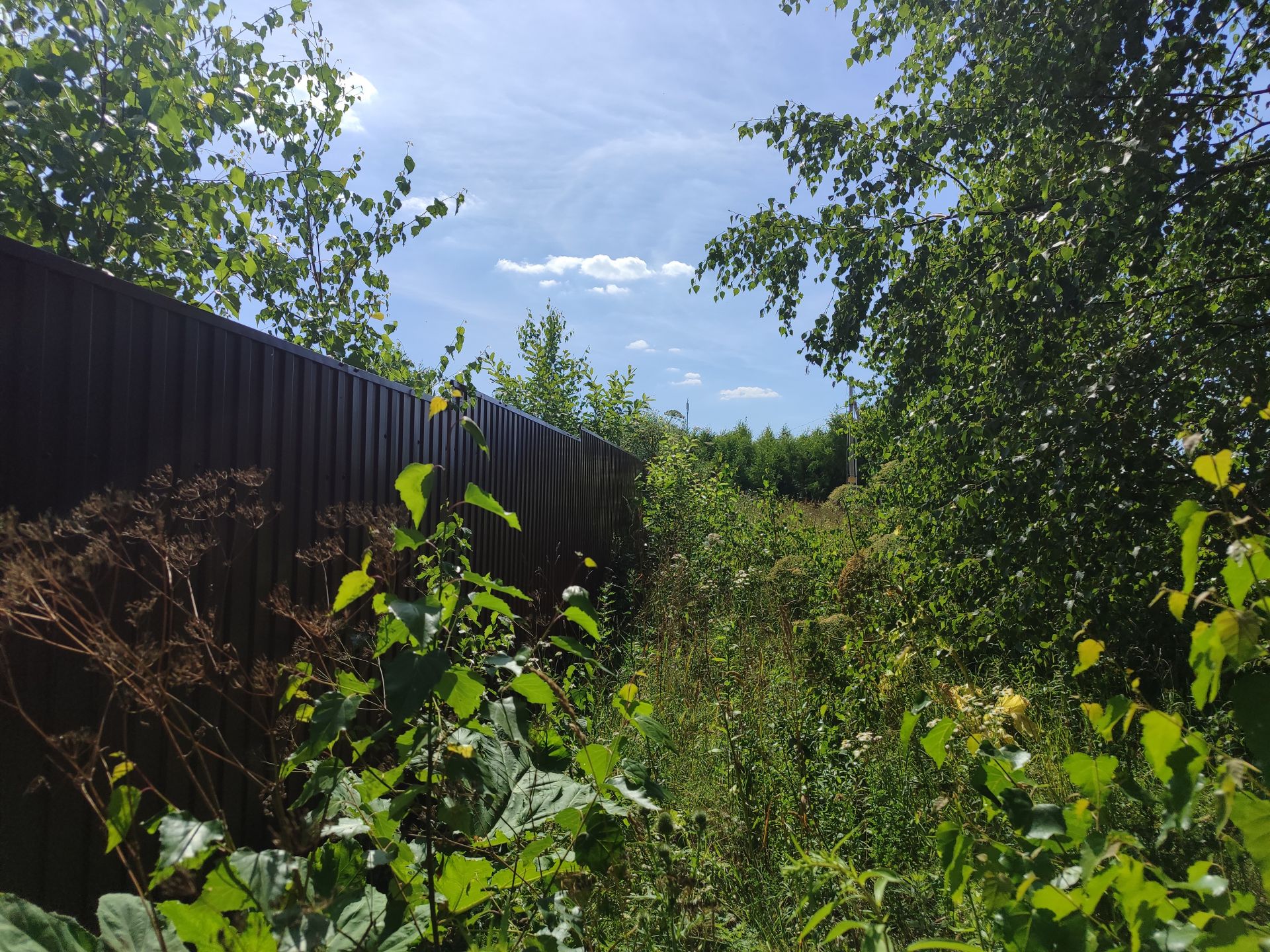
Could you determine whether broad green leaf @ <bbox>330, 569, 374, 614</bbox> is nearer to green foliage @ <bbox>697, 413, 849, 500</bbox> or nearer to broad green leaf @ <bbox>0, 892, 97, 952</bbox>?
broad green leaf @ <bbox>0, 892, 97, 952</bbox>

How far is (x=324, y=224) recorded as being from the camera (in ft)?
15.3

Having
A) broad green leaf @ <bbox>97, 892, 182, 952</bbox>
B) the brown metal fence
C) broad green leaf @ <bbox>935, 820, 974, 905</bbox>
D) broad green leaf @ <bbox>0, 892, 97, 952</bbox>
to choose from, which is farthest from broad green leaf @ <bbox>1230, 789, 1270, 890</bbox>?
the brown metal fence

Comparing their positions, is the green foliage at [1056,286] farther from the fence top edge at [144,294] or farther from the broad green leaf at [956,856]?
the fence top edge at [144,294]

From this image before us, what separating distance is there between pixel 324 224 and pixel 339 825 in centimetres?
426

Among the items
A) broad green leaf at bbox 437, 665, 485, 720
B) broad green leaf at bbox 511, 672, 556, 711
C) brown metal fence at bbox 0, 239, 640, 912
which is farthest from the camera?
brown metal fence at bbox 0, 239, 640, 912

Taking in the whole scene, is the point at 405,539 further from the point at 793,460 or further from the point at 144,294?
the point at 793,460

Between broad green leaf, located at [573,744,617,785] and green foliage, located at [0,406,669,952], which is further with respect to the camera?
broad green leaf, located at [573,744,617,785]

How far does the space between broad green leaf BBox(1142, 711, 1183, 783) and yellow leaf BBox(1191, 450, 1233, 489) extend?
0.32 m

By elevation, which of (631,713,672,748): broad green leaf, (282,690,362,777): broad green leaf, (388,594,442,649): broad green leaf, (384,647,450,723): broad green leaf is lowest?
(631,713,672,748): broad green leaf

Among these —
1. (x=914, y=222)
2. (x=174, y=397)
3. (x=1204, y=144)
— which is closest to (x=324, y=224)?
(x=174, y=397)

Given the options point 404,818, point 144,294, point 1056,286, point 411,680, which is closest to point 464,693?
point 411,680

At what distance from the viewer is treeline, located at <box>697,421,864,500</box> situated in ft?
77.4

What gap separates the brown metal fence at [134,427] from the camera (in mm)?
1609

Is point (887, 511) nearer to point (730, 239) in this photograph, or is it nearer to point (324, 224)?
point (730, 239)
